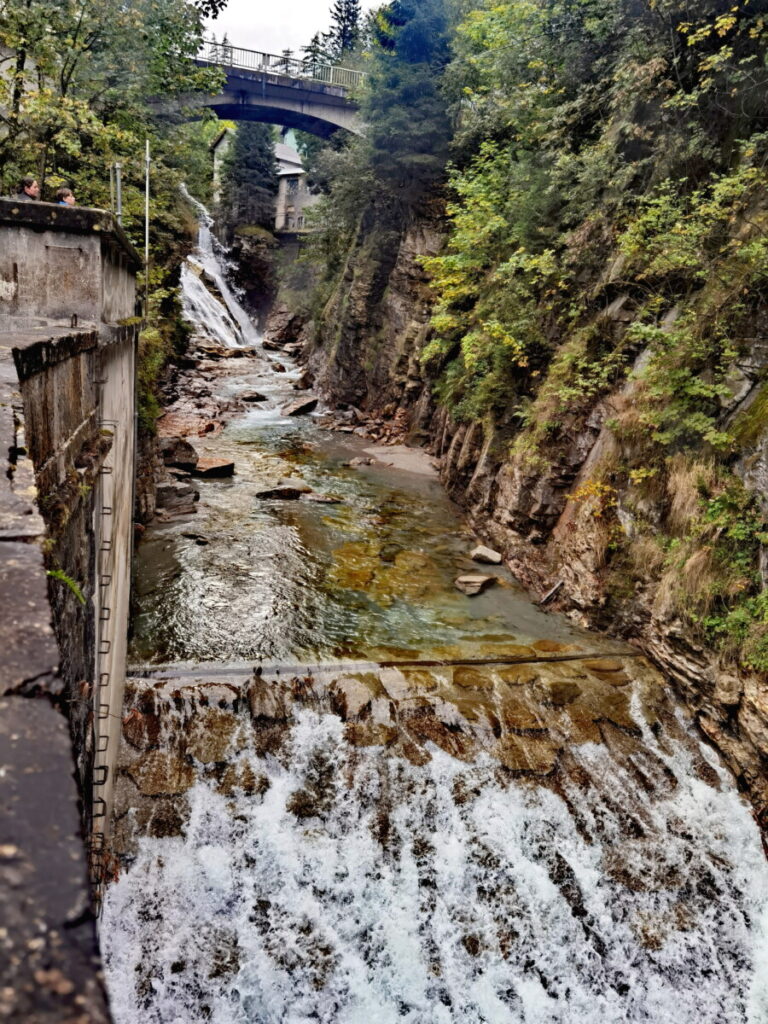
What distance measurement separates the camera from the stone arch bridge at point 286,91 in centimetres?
2741

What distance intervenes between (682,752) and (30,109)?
42.1 feet

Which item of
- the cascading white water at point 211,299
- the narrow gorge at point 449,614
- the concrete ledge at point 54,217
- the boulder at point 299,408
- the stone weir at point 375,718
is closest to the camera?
the narrow gorge at point 449,614

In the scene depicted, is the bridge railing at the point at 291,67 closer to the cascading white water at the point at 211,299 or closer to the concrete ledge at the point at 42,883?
the cascading white water at the point at 211,299

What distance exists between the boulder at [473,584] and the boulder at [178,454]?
24.9ft

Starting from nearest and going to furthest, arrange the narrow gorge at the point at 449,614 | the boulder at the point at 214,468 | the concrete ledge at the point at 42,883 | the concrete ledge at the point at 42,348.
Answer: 1. the concrete ledge at the point at 42,883
2. the concrete ledge at the point at 42,348
3. the narrow gorge at the point at 449,614
4. the boulder at the point at 214,468

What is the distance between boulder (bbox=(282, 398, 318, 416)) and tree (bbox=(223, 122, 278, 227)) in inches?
935

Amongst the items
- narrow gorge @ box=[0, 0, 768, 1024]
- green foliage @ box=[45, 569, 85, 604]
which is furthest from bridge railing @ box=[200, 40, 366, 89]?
green foliage @ box=[45, 569, 85, 604]

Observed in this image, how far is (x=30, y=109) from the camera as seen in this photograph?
898 centimetres

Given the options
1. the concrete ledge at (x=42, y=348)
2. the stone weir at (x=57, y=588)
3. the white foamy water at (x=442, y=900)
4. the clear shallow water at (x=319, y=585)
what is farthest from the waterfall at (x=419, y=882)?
the concrete ledge at (x=42, y=348)

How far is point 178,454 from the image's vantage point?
14.2 metres

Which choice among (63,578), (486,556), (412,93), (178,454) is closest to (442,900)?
(63,578)

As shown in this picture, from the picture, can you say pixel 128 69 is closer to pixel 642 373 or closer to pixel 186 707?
pixel 642 373

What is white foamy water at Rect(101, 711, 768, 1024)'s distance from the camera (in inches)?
193

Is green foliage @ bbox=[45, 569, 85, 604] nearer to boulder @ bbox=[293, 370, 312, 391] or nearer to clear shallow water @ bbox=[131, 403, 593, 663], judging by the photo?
clear shallow water @ bbox=[131, 403, 593, 663]
